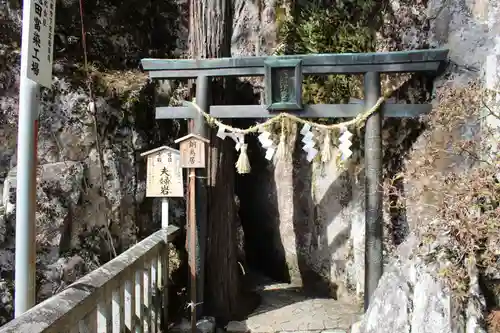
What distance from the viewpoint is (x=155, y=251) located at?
17.0 feet

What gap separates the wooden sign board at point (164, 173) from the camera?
5543 mm

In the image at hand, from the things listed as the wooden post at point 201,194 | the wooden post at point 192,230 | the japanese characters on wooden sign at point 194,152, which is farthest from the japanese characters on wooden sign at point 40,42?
the wooden post at point 192,230

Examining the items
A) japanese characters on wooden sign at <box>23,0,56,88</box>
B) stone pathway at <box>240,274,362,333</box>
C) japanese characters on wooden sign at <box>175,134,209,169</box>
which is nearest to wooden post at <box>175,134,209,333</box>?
japanese characters on wooden sign at <box>175,134,209,169</box>

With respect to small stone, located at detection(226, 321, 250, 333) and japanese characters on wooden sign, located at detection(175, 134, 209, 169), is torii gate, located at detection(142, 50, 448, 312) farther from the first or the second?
small stone, located at detection(226, 321, 250, 333)

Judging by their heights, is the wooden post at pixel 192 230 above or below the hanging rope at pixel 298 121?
below

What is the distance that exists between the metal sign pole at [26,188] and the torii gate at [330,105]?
7.67 feet

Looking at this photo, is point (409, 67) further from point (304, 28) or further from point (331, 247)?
point (331, 247)

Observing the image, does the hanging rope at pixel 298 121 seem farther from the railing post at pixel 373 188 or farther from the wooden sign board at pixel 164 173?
the wooden sign board at pixel 164 173

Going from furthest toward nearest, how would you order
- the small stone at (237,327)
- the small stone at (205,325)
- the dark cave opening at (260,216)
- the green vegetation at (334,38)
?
the dark cave opening at (260,216) < the green vegetation at (334,38) < the small stone at (237,327) < the small stone at (205,325)

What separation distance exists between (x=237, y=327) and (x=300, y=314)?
967mm

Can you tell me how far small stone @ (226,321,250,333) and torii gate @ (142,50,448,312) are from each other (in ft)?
2.03

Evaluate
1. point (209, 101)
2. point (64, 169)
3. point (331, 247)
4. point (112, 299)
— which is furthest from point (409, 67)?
point (64, 169)

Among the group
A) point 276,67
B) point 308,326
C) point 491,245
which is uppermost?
point 276,67

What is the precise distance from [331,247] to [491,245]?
14.5ft
